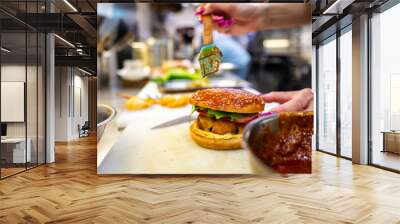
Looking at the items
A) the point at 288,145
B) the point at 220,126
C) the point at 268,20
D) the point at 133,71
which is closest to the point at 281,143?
the point at 288,145

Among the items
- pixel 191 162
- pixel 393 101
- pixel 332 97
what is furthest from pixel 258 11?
pixel 332 97

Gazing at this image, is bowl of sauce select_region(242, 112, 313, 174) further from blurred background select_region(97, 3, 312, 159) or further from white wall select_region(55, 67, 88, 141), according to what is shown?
white wall select_region(55, 67, 88, 141)

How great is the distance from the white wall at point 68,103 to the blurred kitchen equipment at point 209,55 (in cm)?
265

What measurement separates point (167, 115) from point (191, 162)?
723 mm

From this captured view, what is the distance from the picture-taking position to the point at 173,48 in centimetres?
511

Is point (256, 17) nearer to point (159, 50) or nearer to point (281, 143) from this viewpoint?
point (159, 50)

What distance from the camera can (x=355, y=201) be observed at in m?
3.96

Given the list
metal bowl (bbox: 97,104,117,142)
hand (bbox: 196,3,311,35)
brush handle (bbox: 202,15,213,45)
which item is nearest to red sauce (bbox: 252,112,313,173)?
hand (bbox: 196,3,311,35)

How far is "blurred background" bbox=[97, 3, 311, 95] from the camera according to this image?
5.05 meters

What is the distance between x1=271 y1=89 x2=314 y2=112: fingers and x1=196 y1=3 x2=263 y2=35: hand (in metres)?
1.10

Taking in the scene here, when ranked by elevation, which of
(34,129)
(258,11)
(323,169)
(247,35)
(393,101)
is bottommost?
(323,169)

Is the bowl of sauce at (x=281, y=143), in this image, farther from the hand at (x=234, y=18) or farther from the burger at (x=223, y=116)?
the hand at (x=234, y=18)

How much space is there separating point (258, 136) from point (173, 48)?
66.0 inches

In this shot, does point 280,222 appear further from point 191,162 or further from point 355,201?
point 191,162
